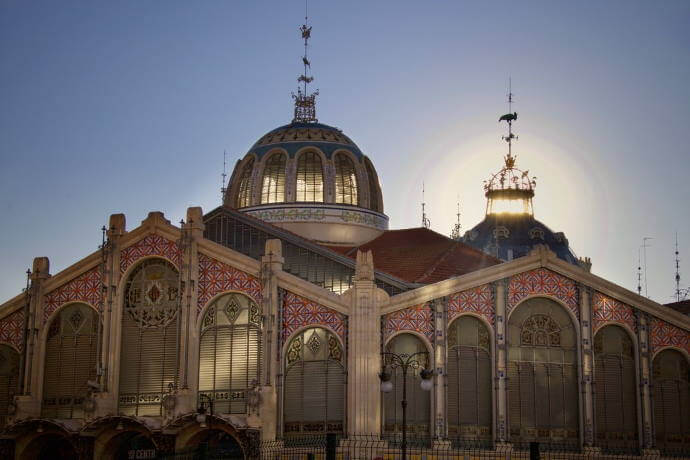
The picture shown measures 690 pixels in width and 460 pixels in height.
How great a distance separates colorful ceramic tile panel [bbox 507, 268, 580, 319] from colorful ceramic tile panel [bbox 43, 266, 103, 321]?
66.2 ft

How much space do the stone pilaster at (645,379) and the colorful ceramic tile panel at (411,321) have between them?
994 cm

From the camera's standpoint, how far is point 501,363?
174ft

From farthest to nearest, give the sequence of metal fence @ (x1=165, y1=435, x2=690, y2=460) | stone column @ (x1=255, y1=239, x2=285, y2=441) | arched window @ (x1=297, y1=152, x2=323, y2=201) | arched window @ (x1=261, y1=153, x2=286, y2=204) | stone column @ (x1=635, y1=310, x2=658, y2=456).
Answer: arched window @ (x1=261, y1=153, x2=286, y2=204) < arched window @ (x1=297, y1=152, x2=323, y2=201) < stone column @ (x1=635, y1=310, x2=658, y2=456) < stone column @ (x1=255, y1=239, x2=285, y2=441) < metal fence @ (x1=165, y1=435, x2=690, y2=460)

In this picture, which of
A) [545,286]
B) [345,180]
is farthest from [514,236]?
[545,286]

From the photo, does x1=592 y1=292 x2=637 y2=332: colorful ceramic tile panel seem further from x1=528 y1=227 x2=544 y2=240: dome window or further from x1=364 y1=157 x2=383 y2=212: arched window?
x1=528 y1=227 x2=544 y2=240: dome window

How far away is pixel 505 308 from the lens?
53.6 m

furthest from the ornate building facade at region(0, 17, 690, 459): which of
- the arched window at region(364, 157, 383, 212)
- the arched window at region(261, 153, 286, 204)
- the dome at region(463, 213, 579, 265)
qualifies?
the dome at region(463, 213, 579, 265)

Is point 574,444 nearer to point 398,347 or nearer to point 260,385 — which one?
point 398,347

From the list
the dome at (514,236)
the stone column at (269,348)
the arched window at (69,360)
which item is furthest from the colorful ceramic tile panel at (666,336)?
the dome at (514,236)

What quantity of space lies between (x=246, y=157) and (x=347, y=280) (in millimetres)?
14641

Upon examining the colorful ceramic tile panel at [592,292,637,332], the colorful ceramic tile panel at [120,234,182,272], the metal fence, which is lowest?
the metal fence

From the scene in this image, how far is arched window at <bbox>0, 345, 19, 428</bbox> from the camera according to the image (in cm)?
5978

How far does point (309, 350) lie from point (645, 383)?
1544 cm

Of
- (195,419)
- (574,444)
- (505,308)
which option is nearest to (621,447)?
(574,444)
